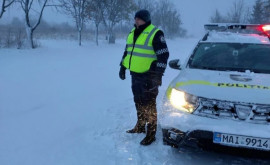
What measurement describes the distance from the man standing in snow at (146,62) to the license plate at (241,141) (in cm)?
122

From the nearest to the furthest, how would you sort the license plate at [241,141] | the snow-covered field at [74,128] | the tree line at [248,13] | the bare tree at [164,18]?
the license plate at [241,141] → the snow-covered field at [74,128] → the tree line at [248,13] → the bare tree at [164,18]

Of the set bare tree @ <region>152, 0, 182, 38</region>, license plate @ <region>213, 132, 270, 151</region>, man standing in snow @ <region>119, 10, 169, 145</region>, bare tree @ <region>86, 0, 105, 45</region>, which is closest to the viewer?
license plate @ <region>213, 132, 270, 151</region>

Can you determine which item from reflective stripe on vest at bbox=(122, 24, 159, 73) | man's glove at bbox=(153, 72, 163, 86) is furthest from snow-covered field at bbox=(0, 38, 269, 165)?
reflective stripe on vest at bbox=(122, 24, 159, 73)

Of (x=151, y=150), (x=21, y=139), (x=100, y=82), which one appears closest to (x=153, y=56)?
(x=151, y=150)

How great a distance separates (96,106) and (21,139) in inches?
82.5

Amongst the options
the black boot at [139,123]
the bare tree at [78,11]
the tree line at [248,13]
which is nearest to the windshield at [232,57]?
the black boot at [139,123]

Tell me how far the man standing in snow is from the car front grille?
36.4 inches

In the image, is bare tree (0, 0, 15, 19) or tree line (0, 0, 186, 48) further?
tree line (0, 0, 186, 48)

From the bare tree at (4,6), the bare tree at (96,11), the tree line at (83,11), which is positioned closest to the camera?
the bare tree at (4,6)

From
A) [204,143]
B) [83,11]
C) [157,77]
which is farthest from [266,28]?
[83,11]

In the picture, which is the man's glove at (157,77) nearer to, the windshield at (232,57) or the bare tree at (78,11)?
the windshield at (232,57)

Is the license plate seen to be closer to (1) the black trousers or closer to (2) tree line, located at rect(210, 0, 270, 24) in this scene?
(1) the black trousers

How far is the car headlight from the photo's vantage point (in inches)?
132

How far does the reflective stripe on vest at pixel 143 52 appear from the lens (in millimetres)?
3990
